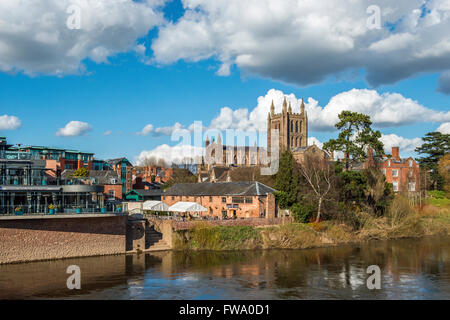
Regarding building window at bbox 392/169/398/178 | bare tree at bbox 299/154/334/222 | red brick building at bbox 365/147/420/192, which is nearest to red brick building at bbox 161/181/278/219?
bare tree at bbox 299/154/334/222

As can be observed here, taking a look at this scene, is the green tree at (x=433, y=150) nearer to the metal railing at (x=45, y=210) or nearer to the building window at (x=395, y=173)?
the building window at (x=395, y=173)

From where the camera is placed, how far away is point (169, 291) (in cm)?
2519

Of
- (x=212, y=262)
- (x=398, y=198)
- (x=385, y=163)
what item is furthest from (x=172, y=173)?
(x=212, y=262)

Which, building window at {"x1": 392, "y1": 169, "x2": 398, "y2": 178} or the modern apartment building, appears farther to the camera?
building window at {"x1": 392, "y1": 169, "x2": 398, "y2": 178}

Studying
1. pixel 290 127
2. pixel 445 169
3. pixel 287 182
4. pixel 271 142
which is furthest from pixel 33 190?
pixel 290 127

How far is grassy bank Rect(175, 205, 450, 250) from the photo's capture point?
40219 mm

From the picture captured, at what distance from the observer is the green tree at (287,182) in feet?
157

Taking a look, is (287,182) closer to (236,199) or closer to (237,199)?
(237,199)

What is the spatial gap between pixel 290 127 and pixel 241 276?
11448 centimetres

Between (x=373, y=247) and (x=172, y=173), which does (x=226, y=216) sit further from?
(x=172, y=173)

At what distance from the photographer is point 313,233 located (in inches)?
1704

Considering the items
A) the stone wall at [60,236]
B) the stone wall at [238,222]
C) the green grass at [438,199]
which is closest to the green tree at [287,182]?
the stone wall at [238,222]

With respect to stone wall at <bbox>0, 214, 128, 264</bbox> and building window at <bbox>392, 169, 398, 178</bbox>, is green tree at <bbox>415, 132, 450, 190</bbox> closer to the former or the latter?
building window at <bbox>392, 169, 398, 178</bbox>
